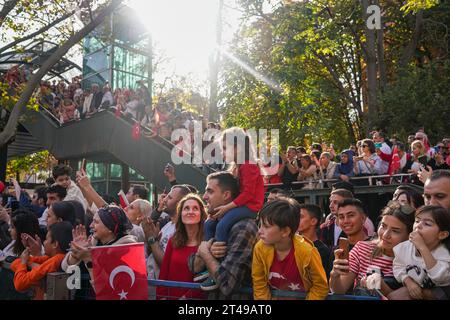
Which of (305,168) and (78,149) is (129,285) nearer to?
(305,168)

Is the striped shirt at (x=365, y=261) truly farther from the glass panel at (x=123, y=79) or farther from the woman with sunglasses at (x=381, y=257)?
the glass panel at (x=123, y=79)

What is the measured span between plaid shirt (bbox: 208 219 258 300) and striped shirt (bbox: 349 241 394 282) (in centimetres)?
77

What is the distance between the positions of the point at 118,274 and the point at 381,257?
1.92 metres

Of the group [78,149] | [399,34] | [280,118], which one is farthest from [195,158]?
[399,34]

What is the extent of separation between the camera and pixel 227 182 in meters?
3.99

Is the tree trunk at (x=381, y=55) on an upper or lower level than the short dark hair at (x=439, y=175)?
upper

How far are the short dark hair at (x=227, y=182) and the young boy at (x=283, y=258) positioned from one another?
69cm

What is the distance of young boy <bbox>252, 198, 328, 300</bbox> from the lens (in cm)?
313

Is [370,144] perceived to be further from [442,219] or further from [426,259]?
[426,259]

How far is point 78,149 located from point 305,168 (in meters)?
10.1

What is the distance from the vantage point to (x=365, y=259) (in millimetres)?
3570

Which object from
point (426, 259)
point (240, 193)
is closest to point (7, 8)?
point (240, 193)

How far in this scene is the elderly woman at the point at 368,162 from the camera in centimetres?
1030

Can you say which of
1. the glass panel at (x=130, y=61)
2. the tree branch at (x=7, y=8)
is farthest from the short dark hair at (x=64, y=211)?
the glass panel at (x=130, y=61)
